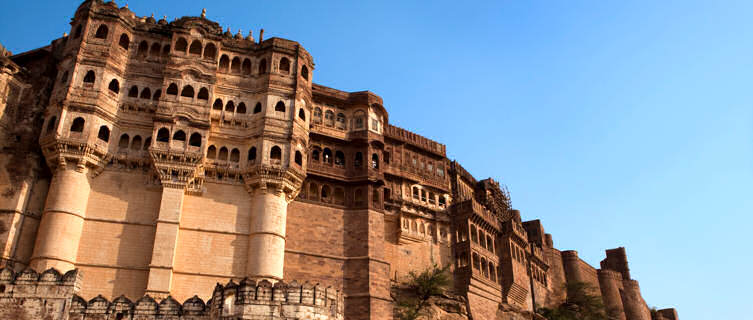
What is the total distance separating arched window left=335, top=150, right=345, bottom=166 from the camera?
35.0m

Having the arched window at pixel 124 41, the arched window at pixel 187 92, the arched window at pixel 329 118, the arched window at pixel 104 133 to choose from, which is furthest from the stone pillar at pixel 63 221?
the arched window at pixel 329 118

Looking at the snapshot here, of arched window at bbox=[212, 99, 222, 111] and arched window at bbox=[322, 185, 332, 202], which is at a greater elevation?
arched window at bbox=[212, 99, 222, 111]

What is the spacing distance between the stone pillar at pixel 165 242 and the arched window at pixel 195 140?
2117 millimetres

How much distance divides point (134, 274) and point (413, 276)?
1515 centimetres

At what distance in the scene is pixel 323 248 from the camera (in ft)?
105

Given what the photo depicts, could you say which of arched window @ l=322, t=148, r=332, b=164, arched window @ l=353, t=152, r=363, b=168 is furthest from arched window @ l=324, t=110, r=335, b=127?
arched window @ l=353, t=152, r=363, b=168

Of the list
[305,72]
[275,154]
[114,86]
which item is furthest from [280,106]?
[114,86]

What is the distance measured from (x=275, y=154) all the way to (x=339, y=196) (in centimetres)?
518

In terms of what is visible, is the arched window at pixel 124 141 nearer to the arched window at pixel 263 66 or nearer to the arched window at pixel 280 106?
the arched window at pixel 280 106

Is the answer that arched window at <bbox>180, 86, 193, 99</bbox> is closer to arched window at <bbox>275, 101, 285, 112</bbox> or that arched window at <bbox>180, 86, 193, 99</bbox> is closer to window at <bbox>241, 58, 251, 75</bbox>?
window at <bbox>241, 58, 251, 75</bbox>

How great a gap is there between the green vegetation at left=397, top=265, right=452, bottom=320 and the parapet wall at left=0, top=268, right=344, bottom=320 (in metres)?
15.3

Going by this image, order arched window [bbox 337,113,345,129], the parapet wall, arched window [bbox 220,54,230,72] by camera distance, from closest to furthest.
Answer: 1. the parapet wall
2. arched window [bbox 220,54,230,72]
3. arched window [bbox 337,113,345,129]

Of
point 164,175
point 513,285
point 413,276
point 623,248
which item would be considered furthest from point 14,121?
point 623,248

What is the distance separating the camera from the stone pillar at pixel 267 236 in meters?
27.9
